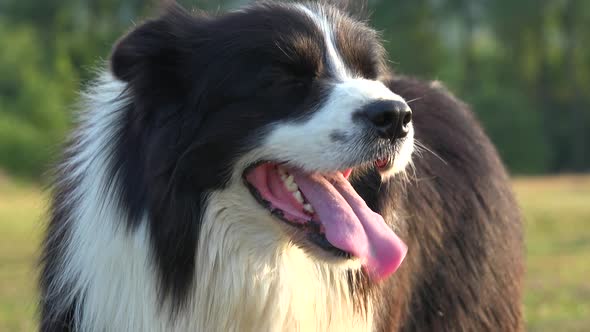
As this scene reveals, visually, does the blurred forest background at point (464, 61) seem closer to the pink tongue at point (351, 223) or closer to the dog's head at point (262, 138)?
the dog's head at point (262, 138)

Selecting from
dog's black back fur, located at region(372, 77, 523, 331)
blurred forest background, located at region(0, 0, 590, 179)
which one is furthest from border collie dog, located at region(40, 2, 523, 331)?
blurred forest background, located at region(0, 0, 590, 179)

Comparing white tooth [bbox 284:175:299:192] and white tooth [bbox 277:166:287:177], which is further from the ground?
white tooth [bbox 277:166:287:177]

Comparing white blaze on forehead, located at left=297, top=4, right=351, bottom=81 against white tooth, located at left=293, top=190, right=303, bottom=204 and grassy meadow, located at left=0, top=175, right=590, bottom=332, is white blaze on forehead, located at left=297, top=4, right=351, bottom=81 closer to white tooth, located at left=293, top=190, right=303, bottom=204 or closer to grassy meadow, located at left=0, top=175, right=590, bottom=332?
white tooth, located at left=293, top=190, right=303, bottom=204

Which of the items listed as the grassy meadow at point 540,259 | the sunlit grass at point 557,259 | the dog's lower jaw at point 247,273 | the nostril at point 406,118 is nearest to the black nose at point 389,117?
the nostril at point 406,118

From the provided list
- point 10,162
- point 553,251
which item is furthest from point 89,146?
point 10,162

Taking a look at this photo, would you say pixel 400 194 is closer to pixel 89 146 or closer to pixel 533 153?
pixel 89 146

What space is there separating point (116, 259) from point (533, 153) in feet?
135

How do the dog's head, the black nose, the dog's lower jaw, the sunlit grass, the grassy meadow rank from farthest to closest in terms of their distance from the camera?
the sunlit grass → the grassy meadow → the dog's lower jaw → the dog's head → the black nose

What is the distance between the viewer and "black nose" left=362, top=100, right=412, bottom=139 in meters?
3.62

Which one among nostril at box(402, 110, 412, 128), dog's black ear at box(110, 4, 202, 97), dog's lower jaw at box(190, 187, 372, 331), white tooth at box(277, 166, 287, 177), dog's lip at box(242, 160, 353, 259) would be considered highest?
nostril at box(402, 110, 412, 128)

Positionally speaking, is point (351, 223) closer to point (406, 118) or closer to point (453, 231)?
point (406, 118)

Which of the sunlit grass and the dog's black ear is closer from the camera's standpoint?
the dog's black ear

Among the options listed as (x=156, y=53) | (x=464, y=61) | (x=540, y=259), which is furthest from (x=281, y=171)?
(x=464, y=61)

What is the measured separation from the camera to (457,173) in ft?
16.5
